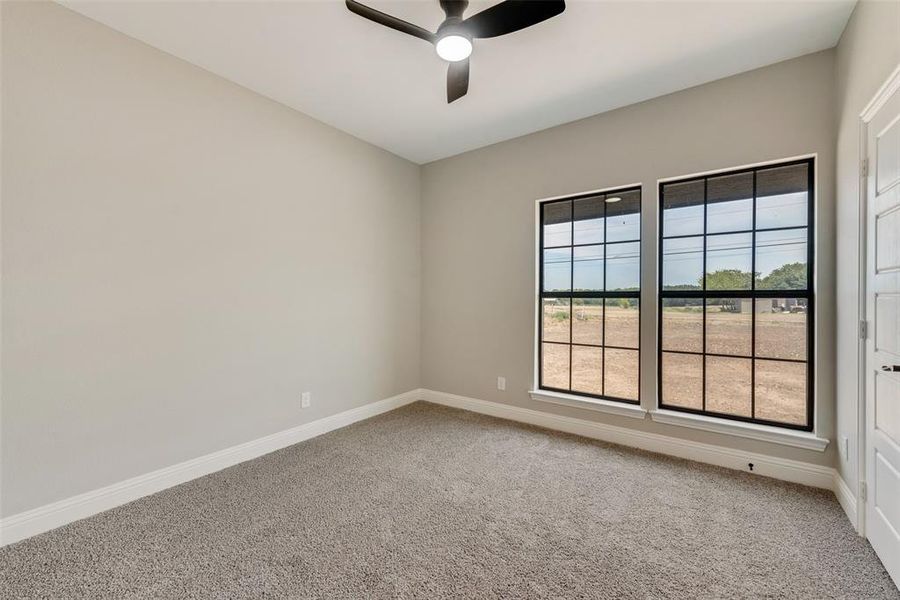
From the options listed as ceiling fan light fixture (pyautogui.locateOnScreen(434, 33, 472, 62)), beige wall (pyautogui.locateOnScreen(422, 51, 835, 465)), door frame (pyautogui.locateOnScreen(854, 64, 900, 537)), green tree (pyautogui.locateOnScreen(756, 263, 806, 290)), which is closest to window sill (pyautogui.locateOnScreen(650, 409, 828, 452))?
beige wall (pyautogui.locateOnScreen(422, 51, 835, 465))

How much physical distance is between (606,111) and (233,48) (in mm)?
2789

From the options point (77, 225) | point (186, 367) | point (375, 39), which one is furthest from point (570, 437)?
point (77, 225)

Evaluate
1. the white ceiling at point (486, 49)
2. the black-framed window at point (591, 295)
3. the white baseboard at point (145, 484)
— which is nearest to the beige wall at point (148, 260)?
the white baseboard at point (145, 484)

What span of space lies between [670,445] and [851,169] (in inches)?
81.4

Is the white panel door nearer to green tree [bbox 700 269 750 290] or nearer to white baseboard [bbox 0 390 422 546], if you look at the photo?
green tree [bbox 700 269 750 290]

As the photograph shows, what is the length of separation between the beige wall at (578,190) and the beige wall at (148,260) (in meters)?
1.16

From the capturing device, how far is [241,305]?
277 cm

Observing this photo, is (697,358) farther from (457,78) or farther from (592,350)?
(457,78)

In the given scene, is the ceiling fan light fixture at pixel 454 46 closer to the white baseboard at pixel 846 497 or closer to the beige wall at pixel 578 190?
the beige wall at pixel 578 190

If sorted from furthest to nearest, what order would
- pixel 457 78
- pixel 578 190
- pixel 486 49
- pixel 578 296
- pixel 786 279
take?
pixel 578 296, pixel 578 190, pixel 786 279, pixel 486 49, pixel 457 78


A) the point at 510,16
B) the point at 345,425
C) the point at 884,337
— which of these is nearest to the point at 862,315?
the point at 884,337

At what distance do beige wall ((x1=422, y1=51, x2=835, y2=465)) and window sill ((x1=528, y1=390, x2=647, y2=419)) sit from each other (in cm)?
7

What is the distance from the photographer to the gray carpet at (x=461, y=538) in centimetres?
159

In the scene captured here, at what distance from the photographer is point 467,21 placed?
1819 mm
